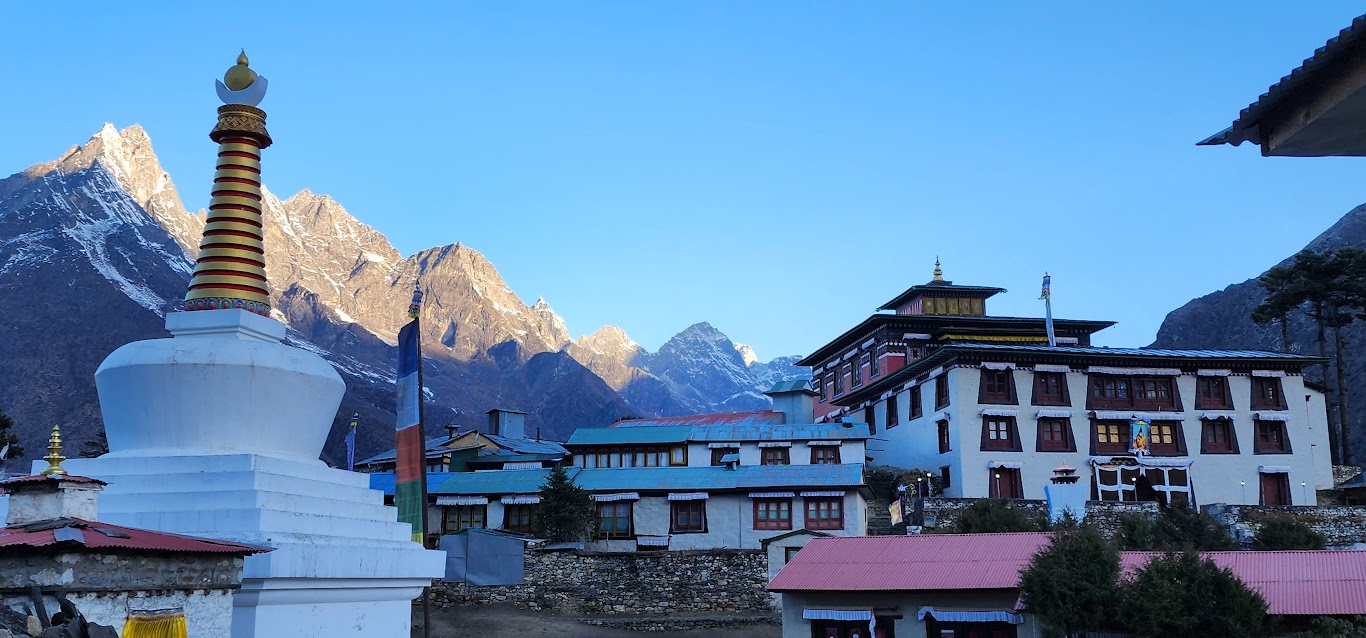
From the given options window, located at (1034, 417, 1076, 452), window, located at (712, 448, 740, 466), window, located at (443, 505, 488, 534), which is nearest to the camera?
window, located at (443, 505, 488, 534)

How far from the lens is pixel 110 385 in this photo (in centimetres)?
1786

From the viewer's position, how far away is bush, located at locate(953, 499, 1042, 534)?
3872 centimetres

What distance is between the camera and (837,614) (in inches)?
1112

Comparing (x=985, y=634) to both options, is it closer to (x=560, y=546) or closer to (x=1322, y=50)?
(x=560, y=546)

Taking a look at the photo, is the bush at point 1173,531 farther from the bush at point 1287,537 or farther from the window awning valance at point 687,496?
the window awning valance at point 687,496

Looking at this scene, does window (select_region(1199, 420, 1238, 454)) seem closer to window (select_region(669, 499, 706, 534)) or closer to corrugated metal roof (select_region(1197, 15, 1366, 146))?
window (select_region(669, 499, 706, 534))

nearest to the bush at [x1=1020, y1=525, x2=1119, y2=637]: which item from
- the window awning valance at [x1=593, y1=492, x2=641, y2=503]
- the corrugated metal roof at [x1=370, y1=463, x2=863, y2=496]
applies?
the corrugated metal roof at [x1=370, y1=463, x2=863, y2=496]

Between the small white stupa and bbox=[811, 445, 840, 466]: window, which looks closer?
the small white stupa

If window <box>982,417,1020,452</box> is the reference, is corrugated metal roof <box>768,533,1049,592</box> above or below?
below

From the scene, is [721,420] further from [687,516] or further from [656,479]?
[687,516]

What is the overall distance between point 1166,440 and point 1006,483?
8.37 metres

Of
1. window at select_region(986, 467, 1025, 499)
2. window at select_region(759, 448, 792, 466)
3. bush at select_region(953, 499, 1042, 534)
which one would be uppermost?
window at select_region(759, 448, 792, 466)

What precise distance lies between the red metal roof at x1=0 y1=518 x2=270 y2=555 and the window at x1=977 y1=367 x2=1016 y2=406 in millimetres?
40973

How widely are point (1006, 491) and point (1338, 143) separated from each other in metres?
42.0
